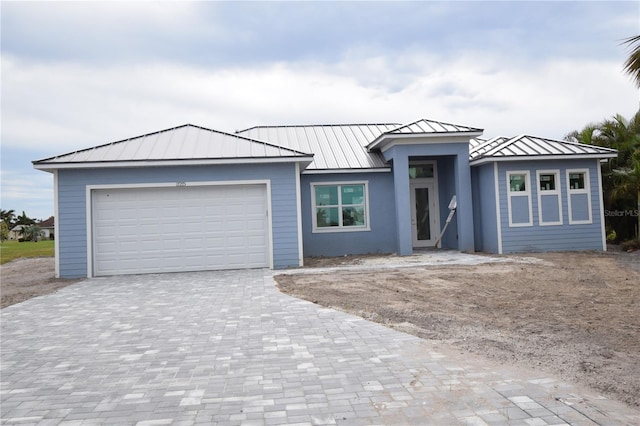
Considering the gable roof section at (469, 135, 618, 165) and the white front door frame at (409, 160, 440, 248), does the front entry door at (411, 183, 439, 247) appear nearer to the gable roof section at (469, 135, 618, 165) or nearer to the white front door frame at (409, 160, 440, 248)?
the white front door frame at (409, 160, 440, 248)

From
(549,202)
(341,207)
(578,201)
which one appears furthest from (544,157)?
(341,207)

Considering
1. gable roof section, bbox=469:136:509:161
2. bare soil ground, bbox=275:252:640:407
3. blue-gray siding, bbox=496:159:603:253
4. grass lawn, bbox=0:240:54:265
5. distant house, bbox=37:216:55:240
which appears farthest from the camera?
distant house, bbox=37:216:55:240

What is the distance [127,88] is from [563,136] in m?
17.3

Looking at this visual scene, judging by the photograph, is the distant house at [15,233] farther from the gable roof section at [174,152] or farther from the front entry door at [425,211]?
the front entry door at [425,211]

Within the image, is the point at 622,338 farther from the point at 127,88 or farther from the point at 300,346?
the point at 127,88

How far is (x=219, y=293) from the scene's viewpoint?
29.2 ft

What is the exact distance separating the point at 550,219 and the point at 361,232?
229 inches

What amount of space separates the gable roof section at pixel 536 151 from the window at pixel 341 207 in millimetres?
3789

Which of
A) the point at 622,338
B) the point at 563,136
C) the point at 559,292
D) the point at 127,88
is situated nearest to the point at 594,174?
the point at 563,136

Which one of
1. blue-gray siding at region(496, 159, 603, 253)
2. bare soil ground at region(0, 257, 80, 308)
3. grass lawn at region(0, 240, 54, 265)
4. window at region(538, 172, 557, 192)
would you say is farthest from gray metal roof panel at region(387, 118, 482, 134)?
grass lawn at region(0, 240, 54, 265)

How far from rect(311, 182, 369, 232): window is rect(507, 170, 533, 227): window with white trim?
14.6 ft

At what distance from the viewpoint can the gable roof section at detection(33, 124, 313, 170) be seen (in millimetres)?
11961

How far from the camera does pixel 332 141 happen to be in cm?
1753

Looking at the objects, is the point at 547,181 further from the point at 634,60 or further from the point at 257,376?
the point at 257,376
